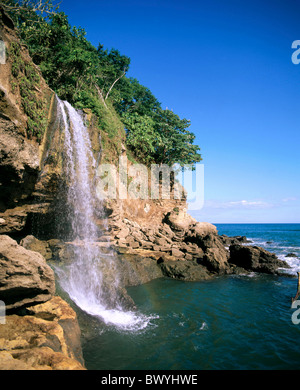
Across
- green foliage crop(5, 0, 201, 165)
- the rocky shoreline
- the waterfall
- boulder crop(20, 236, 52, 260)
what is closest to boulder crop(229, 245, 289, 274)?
the rocky shoreline

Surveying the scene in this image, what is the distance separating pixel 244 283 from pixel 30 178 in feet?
46.1

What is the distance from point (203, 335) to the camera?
25.1 ft

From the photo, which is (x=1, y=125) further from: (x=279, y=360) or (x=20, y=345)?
(x=279, y=360)

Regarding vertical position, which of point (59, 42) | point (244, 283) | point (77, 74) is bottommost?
point (244, 283)

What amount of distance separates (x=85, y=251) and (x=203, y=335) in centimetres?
761

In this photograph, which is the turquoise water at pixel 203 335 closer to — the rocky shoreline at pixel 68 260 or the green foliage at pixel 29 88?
the rocky shoreline at pixel 68 260

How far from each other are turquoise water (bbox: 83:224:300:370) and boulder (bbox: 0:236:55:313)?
96.5 inches

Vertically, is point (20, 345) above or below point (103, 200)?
below

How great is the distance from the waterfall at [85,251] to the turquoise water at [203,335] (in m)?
1.01

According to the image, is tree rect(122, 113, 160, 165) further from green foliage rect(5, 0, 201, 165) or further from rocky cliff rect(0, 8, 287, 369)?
rocky cliff rect(0, 8, 287, 369)

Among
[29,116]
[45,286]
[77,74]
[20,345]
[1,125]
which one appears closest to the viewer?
[20,345]

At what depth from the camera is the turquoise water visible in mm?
6180

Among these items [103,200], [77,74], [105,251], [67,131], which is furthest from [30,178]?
[77,74]

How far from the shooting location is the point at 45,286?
18.2 feet
